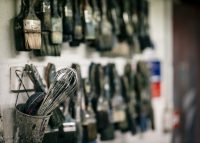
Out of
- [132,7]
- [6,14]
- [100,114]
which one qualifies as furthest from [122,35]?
[6,14]

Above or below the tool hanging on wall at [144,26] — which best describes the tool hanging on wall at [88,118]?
below

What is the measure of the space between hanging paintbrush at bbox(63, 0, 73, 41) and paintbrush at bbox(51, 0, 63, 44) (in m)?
0.04

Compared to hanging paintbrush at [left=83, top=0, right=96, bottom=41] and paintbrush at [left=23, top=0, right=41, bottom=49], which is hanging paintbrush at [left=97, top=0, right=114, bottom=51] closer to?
hanging paintbrush at [left=83, top=0, right=96, bottom=41]

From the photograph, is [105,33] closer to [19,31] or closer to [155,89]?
[19,31]

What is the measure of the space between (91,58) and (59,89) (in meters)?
0.49

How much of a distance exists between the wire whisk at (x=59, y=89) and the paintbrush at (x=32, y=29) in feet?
0.55

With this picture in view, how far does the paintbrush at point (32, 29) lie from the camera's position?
1.74 meters

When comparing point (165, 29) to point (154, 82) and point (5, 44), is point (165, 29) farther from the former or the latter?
point (5, 44)

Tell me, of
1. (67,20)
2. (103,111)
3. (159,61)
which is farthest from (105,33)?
(159,61)

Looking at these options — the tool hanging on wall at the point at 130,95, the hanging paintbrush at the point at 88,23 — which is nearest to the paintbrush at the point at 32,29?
the hanging paintbrush at the point at 88,23

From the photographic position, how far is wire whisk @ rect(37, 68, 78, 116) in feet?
5.63

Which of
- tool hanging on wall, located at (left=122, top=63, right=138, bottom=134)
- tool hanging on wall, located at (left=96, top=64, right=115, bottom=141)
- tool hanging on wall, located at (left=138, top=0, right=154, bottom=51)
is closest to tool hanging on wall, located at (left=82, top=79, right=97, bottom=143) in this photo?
tool hanging on wall, located at (left=96, top=64, right=115, bottom=141)

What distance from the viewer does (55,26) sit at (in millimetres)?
1862

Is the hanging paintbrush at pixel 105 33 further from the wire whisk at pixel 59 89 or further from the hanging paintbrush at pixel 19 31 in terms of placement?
the hanging paintbrush at pixel 19 31
